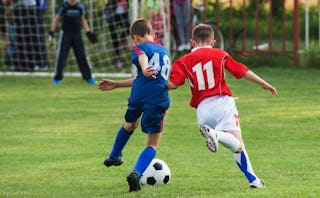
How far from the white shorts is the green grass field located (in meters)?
0.53

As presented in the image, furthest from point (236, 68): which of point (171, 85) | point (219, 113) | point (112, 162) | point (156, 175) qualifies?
point (112, 162)

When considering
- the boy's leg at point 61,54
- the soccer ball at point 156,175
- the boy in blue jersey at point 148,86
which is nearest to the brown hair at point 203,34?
the boy in blue jersey at point 148,86

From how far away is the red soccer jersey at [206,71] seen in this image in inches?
328

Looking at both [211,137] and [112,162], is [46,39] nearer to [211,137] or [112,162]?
[112,162]

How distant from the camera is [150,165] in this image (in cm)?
888

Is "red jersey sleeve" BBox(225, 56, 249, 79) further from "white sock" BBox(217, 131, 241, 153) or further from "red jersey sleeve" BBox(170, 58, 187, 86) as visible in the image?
"white sock" BBox(217, 131, 241, 153)

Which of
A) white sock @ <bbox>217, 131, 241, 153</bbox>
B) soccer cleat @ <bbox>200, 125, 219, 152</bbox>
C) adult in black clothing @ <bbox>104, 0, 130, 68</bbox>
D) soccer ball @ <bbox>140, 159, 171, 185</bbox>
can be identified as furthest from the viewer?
adult in black clothing @ <bbox>104, 0, 130, 68</bbox>

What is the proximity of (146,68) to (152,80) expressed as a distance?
263 millimetres

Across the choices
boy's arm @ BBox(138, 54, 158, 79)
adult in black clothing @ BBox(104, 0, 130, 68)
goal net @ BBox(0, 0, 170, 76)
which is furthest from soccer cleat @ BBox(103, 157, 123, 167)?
adult in black clothing @ BBox(104, 0, 130, 68)

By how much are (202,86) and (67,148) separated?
318 cm

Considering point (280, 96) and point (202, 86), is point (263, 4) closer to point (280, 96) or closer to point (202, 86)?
point (280, 96)

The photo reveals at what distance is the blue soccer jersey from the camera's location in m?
8.61

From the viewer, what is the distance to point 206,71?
8320 millimetres

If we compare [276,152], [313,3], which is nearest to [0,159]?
[276,152]
